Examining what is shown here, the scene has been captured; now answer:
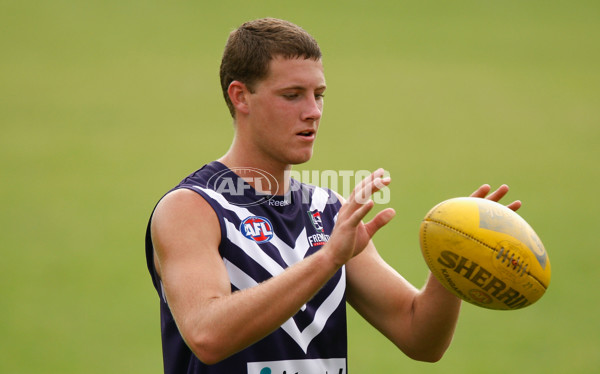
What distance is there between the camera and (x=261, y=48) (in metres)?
3.66

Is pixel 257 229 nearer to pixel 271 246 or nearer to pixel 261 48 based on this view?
pixel 271 246

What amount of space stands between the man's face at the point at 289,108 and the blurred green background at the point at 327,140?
20.0 ft

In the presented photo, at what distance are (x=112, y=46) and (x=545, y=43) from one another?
40.9ft

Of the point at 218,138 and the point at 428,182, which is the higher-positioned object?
the point at 218,138

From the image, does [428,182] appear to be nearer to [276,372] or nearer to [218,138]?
→ [218,138]

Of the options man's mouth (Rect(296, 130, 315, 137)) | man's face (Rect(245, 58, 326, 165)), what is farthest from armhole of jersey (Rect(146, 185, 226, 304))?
man's mouth (Rect(296, 130, 315, 137))

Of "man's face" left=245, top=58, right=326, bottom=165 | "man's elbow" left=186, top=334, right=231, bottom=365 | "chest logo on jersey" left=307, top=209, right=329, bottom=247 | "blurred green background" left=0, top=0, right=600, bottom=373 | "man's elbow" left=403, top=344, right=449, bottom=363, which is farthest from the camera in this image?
"blurred green background" left=0, top=0, right=600, bottom=373

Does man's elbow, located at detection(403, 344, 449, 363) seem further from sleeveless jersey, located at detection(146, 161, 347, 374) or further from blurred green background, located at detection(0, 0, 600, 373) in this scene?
blurred green background, located at detection(0, 0, 600, 373)

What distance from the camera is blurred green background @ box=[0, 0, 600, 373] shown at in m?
10.4

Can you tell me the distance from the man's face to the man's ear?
3.1 inches

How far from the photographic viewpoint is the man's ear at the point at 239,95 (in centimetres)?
372

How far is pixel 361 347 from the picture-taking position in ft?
32.8

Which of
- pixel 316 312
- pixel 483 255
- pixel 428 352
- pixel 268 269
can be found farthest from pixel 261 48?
pixel 428 352

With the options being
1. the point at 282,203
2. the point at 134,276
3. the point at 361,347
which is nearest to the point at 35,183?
the point at 134,276
